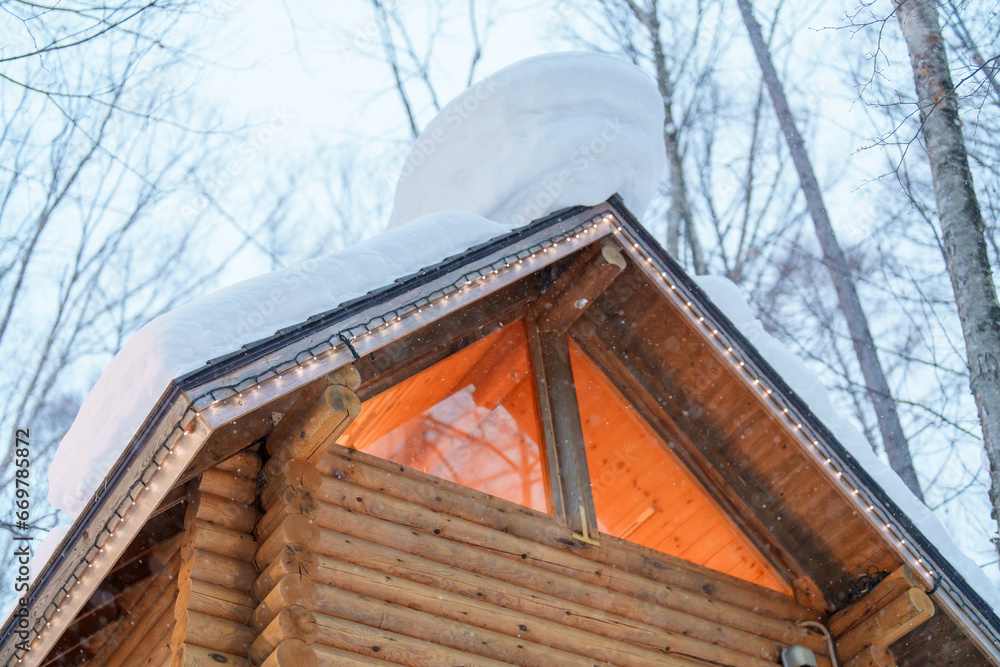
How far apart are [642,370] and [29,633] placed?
4229 millimetres

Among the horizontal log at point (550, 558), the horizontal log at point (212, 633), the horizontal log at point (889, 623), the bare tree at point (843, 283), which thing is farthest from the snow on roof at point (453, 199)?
the bare tree at point (843, 283)

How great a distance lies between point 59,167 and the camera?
14.1m

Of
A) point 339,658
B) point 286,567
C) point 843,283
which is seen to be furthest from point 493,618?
point 843,283

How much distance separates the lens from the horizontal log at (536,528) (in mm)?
4962

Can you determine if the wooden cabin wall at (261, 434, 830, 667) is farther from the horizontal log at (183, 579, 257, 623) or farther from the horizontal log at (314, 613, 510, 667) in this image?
the horizontal log at (183, 579, 257, 623)

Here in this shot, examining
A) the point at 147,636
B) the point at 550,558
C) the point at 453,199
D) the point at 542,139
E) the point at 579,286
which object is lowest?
the point at 550,558

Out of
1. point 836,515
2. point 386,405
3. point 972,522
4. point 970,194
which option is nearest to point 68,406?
point 386,405

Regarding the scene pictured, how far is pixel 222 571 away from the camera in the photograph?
173 inches

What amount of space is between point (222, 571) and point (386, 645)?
2.97 feet

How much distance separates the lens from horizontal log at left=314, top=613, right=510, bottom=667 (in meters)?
4.29

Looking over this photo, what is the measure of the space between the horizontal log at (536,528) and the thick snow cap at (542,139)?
217 cm

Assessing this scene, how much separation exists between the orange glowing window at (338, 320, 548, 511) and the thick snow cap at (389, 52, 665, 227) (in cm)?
113

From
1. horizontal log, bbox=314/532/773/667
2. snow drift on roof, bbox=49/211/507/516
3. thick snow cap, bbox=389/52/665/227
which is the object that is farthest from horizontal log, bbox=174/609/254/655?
thick snow cap, bbox=389/52/665/227

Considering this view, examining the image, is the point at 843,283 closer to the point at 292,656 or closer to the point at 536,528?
the point at 536,528
